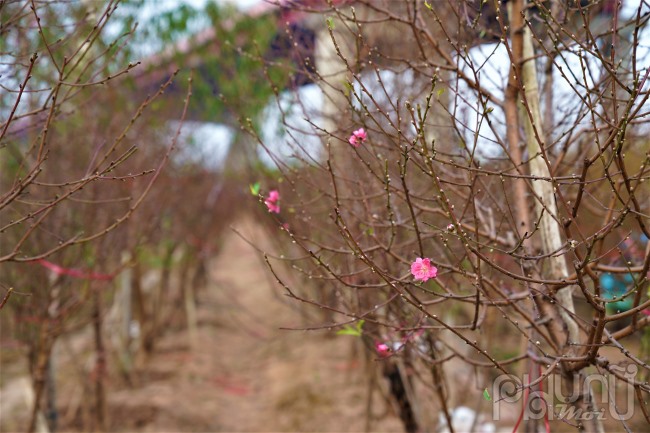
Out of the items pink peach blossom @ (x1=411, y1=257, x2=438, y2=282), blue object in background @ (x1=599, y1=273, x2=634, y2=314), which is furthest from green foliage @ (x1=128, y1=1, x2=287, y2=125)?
pink peach blossom @ (x1=411, y1=257, x2=438, y2=282)

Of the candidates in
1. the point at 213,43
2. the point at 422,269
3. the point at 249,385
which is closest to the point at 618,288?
the point at 422,269

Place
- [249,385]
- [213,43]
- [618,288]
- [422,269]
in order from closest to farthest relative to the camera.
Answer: [422,269] → [618,288] → [213,43] → [249,385]

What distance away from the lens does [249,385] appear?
994 cm

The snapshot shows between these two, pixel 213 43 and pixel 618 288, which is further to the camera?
pixel 213 43

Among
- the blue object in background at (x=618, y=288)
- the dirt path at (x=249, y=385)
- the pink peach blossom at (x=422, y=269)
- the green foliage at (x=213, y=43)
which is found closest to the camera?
the pink peach blossom at (x=422, y=269)

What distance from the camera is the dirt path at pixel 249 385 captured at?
7887 mm

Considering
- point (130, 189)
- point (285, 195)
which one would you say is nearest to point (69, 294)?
point (130, 189)

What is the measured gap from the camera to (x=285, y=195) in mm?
7453

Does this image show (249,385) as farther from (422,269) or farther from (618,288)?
(422,269)

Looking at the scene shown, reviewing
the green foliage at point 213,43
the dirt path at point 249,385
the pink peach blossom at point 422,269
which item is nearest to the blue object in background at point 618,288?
the pink peach blossom at point 422,269

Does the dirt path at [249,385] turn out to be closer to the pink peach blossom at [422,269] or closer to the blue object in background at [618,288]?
the blue object in background at [618,288]

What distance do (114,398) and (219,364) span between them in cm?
246

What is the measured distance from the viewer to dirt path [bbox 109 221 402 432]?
789 cm

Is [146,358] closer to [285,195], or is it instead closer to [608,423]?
[285,195]
